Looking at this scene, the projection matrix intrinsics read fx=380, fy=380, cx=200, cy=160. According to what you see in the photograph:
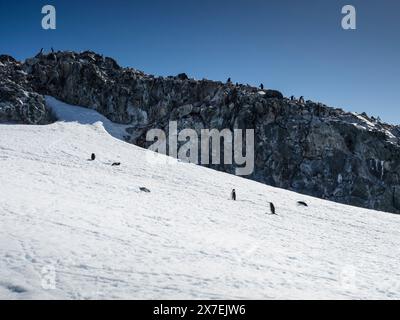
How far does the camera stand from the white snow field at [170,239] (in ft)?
44.1

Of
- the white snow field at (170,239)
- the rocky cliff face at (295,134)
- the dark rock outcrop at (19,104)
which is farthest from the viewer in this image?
the dark rock outcrop at (19,104)

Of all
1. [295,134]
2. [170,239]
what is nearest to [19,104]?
[295,134]

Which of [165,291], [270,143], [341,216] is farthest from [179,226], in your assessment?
[270,143]

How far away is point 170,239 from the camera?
64.9 feet

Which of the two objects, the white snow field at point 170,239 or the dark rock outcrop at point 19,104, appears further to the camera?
the dark rock outcrop at point 19,104

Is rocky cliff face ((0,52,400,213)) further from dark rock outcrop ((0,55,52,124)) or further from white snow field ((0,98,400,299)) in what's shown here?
white snow field ((0,98,400,299))

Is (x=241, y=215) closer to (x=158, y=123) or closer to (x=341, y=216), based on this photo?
(x=341, y=216)

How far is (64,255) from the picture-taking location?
599 inches

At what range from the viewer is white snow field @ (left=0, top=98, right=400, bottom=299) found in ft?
44.1

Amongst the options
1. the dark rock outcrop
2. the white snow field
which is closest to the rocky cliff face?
the dark rock outcrop

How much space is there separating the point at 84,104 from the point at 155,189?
87937mm

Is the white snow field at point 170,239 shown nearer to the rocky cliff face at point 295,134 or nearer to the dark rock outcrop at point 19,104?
the rocky cliff face at point 295,134

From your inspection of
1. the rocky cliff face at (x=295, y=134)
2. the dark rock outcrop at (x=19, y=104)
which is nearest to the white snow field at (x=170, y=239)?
the rocky cliff face at (x=295, y=134)

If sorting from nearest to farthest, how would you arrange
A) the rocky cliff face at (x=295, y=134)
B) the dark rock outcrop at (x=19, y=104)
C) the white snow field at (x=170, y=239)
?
1. the white snow field at (x=170, y=239)
2. the rocky cliff face at (x=295, y=134)
3. the dark rock outcrop at (x=19, y=104)
